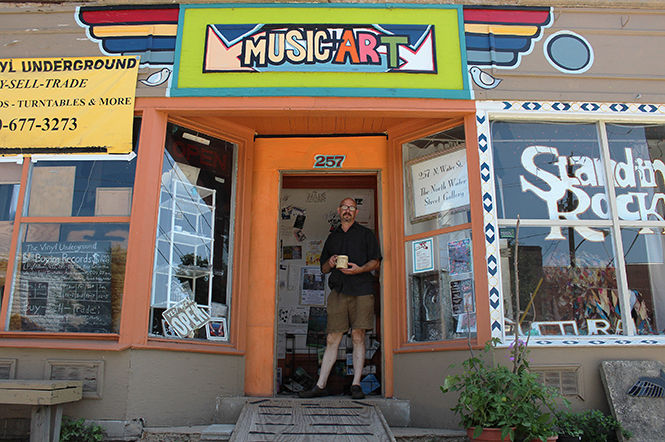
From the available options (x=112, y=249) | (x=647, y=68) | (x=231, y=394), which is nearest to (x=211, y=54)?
(x=112, y=249)

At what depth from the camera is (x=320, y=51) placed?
6094 millimetres

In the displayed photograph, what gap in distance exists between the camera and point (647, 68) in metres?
6.20

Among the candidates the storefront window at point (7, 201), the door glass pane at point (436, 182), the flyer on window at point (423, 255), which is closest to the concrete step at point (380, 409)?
the flyer on window at point (423, 255)


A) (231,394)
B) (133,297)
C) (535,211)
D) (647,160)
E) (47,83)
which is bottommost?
(231,394)

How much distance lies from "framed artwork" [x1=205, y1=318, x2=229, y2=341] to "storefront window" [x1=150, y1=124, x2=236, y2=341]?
0.4 inches

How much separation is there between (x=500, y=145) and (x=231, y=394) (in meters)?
3.72

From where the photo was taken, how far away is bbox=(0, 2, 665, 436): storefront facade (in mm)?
5516

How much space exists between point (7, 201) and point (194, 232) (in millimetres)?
1903

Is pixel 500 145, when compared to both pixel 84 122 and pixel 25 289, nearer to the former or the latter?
pixel 84 122

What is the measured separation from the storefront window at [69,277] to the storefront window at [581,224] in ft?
12.2

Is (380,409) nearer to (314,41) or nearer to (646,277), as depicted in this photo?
(646,277)

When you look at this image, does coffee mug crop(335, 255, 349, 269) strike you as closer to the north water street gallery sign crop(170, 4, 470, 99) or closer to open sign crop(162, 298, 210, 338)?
open sign crop(162, 298, 210, 338)

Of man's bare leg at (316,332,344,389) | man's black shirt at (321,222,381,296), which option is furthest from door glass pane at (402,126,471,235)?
man's bare leg at (316,332,344,389)

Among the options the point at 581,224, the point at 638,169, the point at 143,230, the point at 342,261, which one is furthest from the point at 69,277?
the point at 638,169
